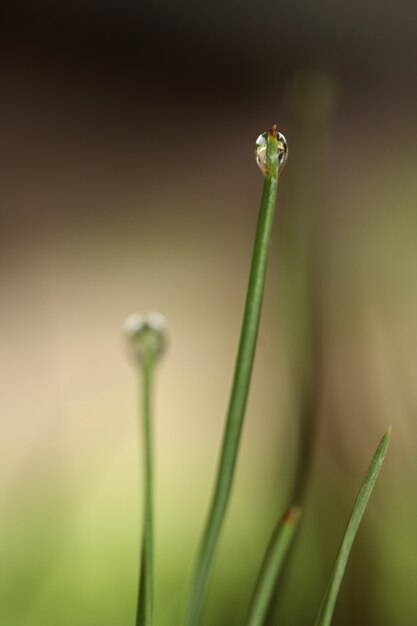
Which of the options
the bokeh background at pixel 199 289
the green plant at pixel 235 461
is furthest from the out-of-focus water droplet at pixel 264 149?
the bokeh background at pixel 199 289

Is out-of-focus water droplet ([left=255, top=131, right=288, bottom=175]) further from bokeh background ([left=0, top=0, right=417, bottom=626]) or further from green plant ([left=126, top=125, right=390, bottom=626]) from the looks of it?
bokeh background ([left=0, top=0, right=417, bottom=626])

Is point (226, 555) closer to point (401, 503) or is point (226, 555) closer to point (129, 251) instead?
point (401, 503)

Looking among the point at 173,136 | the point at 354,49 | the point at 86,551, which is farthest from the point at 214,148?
the point at 86,551

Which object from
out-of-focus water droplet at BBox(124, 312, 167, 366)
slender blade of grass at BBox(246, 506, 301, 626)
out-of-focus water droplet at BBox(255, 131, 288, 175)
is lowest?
slender blade of grass at BBox(246, 506, 301, 626)

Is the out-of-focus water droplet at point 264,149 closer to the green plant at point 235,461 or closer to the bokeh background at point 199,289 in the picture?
the green plant at point 235,461

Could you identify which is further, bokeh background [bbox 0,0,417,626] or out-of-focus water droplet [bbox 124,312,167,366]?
bokeh background [bbox 0,0,417,626]

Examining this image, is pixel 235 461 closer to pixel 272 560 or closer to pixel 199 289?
pixel 272 560

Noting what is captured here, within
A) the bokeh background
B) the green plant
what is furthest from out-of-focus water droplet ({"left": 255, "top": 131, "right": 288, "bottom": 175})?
the bokeh background
